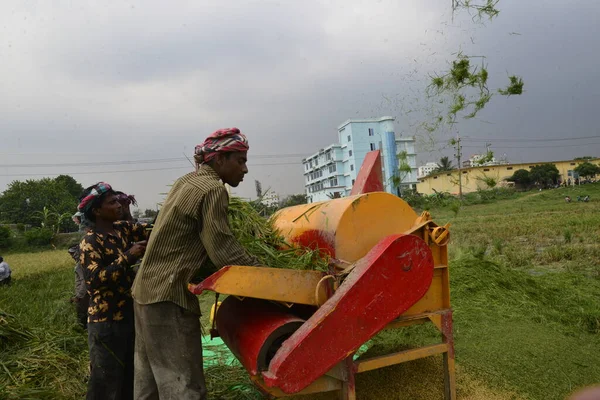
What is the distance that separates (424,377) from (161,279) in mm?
2418

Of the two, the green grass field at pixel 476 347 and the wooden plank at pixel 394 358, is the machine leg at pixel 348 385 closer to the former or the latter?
the wooden plank at pixel 394 358

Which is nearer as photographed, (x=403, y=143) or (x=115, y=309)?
(x=115, y=309)

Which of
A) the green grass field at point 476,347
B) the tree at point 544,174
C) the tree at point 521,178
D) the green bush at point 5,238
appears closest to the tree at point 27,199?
the green bush at point 5,238

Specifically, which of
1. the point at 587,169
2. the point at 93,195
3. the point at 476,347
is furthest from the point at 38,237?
the point at 587,169

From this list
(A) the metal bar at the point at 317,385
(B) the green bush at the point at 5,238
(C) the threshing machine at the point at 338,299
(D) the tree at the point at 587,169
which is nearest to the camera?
(C) the threshing machine at the point at 338,299

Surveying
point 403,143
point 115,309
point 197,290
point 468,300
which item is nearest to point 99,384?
point 115,309

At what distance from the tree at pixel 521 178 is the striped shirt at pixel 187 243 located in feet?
170

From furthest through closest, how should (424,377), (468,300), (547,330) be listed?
(468,300) < (547,330) < (424,377)

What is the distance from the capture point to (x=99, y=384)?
125 inches

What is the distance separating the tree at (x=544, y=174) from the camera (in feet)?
160

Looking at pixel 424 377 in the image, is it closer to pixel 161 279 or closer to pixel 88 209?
Result: pixel 161 279

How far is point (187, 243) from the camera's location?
8.28ft

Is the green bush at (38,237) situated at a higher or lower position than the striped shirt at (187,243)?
lower

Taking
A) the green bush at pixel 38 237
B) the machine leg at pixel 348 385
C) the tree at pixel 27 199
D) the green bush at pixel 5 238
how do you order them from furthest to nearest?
the tree at pixel 27 199
the green bush at pixel 38 237
the green bush at pixel 5 238
the machine leg at pixel 348 385
